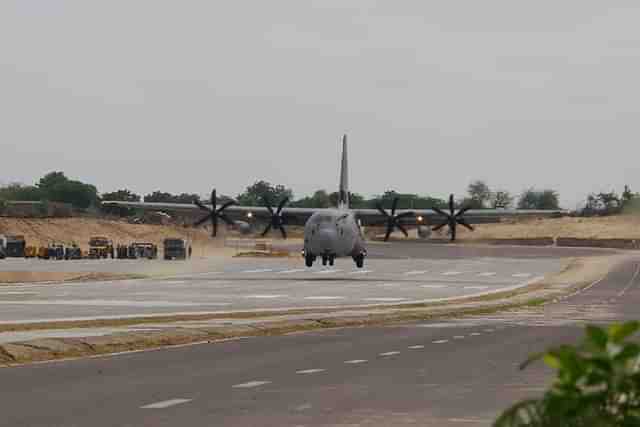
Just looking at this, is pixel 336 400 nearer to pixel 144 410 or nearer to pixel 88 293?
pixel 144 410

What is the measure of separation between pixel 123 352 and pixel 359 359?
416cm

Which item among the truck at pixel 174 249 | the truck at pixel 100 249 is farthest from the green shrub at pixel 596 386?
the truck at pixel 100 249

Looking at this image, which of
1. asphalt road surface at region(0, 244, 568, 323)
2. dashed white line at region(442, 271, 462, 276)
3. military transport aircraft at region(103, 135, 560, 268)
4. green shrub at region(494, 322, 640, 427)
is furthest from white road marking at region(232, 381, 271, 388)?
dashed white line at region(442, 271, 462, 276)

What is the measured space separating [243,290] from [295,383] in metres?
35.5

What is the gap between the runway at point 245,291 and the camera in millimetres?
36250

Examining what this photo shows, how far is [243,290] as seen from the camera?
167 ft

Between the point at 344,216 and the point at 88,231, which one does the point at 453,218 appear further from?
the point at 88,231

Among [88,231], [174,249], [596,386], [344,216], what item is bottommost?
[174,249]

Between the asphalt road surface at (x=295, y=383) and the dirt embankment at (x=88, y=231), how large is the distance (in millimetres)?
121494

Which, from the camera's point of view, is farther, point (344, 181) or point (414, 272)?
point (344, 181)

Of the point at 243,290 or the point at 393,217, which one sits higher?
the point at 393,217

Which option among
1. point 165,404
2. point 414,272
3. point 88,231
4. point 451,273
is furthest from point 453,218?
point 88,231

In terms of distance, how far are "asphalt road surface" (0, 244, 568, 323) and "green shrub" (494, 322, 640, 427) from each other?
2758cm

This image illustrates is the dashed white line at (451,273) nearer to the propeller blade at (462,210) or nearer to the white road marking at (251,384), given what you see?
the propeller blade at (462,210)
